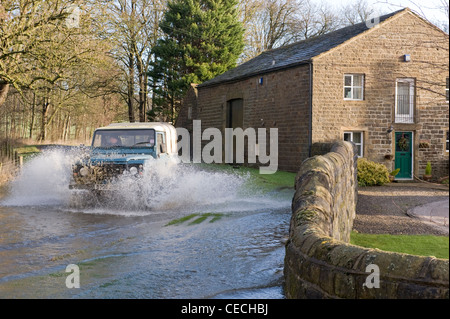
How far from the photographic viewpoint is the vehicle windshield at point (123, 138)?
45.4ft

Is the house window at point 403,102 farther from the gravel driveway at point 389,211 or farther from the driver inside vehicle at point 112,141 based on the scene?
the driver inside vehicle at point 112,141

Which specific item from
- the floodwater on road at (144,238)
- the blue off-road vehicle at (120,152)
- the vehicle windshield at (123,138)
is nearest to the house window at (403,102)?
the floodwater on road at (144,238)

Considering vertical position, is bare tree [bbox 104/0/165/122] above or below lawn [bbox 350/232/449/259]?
above

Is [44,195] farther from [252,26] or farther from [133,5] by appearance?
[252,26]

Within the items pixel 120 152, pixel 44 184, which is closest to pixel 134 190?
pixel 120 152

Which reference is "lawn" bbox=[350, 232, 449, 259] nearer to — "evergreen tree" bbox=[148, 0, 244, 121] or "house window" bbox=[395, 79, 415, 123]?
"house window" bbox=[395, 79, 415, 123]

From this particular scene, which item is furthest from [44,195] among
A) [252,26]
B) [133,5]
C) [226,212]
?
[252,26]

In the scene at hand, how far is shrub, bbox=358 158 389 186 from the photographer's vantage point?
769 inches

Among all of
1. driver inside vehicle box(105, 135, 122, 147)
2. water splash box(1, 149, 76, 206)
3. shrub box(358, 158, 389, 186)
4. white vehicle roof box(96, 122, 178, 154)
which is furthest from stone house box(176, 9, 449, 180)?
water splash box(1, 149, 76, 206)

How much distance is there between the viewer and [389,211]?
42.4 ft

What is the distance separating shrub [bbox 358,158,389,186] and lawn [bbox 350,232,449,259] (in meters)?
10.1

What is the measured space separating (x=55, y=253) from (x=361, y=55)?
18.1 meters

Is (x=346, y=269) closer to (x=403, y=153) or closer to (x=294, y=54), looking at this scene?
(x=403, y=153)

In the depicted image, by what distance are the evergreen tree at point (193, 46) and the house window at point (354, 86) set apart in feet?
61.9
